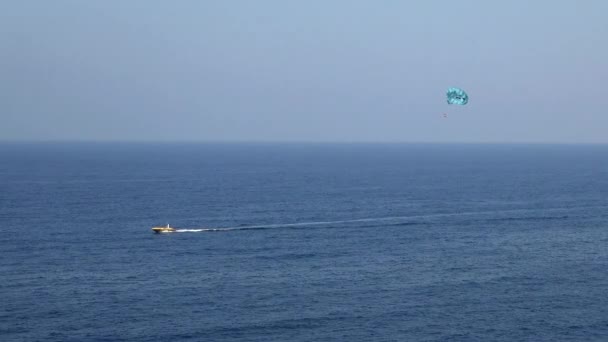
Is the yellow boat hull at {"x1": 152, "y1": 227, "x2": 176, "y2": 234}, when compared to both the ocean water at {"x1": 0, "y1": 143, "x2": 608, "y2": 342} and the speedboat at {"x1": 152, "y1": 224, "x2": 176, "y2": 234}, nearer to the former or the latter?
the speedboat at {"x1": 152, "y1": 224, "x2": 176, "y2": 234}

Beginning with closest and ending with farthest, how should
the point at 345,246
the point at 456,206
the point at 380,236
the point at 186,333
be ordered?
the point at 186,333 < the point at 345,246 < the point at 380,236 < the point at 456,206

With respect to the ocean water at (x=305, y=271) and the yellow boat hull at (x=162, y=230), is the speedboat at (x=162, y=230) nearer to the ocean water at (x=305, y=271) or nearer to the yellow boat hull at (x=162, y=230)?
the yellow boat hull at (x=162, y=230)

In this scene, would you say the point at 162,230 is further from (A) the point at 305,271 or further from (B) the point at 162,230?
(A) the point at 305,271

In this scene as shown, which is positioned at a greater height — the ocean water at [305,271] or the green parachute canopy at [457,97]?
the green parachute canopy at [457,97]

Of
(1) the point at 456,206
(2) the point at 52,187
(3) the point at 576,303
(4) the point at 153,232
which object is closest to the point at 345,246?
(4) the point at 153,232

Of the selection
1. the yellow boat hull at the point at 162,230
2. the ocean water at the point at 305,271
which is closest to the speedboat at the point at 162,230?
the yellow boat hull at the point at 162,230

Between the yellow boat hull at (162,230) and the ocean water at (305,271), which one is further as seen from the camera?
the yellow boat hull at (162,230)

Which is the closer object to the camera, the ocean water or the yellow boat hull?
the ocean water

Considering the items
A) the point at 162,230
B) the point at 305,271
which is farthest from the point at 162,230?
the point at 305,271

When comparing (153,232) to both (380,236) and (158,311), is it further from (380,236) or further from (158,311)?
(158,311)

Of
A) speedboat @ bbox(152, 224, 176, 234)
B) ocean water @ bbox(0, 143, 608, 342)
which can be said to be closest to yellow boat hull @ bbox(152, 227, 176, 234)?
speedboat @ bbox(152, 224, 176, 234)

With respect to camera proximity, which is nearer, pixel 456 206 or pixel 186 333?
pixel 186 333
